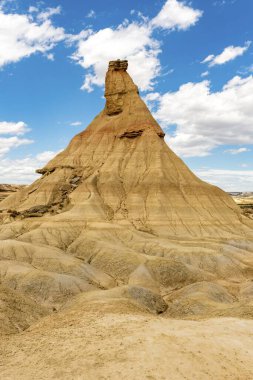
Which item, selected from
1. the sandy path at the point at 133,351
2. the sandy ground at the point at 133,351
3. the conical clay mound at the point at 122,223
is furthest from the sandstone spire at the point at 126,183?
the sandy path at the point at 133,351

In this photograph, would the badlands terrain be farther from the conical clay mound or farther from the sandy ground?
the conical clay mound

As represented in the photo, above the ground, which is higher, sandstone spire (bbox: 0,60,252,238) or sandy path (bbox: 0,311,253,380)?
sandstone spire (bbox: 0,60,252,238)

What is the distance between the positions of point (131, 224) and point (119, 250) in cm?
1813

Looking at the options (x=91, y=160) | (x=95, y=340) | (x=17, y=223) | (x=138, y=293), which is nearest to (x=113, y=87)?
(x=91, y=160)

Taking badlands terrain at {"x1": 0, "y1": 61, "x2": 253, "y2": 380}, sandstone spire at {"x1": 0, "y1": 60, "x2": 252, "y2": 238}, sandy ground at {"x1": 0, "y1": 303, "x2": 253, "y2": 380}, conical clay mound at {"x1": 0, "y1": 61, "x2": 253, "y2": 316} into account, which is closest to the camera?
sandy ground at {"x1": 0, "y1": 303, "x2": 253, "y2": 380}

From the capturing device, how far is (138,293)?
144 feet

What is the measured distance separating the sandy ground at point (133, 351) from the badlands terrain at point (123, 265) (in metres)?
0.08

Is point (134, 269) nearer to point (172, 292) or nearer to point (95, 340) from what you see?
point (172, 292)

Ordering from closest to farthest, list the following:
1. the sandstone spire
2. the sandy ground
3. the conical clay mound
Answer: the sandy ground → the conical clay mound → the sandstone spire

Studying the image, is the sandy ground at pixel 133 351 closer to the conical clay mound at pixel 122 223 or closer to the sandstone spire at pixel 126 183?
the conical clay mound at pixel 122 223

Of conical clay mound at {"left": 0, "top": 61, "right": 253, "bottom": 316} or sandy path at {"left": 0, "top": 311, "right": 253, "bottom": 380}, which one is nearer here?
sandy path at {"left": 0, "top": 311, "right": 253, "bottom": 380}

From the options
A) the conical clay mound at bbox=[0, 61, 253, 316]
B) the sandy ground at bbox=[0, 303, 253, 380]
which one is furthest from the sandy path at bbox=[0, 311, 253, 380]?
the conical clay mound at bbox=[0, 61, 253, 316]

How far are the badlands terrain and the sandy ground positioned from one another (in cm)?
8

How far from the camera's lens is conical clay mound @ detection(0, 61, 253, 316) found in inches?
2099
